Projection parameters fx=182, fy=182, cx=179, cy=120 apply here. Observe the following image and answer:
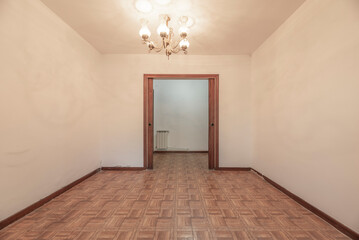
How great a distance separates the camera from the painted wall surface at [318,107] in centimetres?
161

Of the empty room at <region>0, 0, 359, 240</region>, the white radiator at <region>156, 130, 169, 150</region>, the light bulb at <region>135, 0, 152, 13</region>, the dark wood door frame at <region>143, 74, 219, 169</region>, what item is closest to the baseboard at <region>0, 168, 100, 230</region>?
the empty room at <region>0, 0, 359, 240</region>

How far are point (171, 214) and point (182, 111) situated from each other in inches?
163

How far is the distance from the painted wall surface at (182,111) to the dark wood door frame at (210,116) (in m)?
1.96

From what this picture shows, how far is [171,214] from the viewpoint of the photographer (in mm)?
1979

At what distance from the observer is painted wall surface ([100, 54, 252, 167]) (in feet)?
12.7

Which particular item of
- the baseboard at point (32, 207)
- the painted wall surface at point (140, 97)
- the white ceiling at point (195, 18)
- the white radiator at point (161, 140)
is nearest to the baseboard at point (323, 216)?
the painted wall surface at point (140, 97)

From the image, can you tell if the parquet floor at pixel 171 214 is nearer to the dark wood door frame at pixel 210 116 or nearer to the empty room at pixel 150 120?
the empty room at pixel 150 120

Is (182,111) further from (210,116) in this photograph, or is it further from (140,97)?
(140,97)

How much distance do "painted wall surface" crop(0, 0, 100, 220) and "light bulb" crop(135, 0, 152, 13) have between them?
3.91 feet

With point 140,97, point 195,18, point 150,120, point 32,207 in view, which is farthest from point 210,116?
point 32,207

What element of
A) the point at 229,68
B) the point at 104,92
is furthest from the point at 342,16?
the point at 104,92

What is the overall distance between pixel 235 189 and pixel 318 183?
3.55 feet

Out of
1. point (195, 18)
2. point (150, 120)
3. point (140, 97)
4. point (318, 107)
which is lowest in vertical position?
point (150, 120)

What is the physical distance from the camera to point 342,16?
170cm
